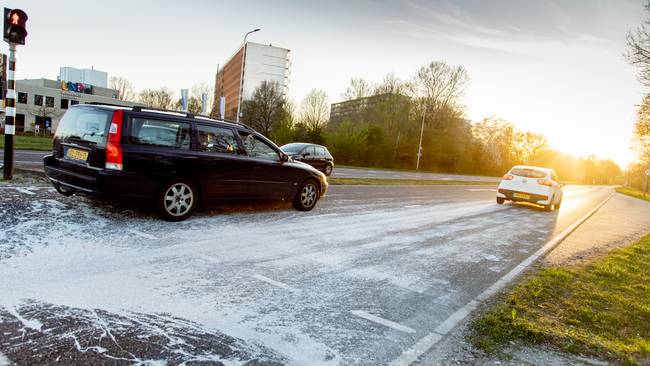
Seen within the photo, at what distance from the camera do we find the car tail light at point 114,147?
5.81 meters

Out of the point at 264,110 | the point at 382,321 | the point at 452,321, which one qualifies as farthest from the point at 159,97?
the point at 452,321

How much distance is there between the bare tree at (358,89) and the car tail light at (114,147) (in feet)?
179

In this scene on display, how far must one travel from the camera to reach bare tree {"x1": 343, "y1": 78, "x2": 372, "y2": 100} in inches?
2317

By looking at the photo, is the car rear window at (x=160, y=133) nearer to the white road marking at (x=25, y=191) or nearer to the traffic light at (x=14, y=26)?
the white road marking at (x=25, y=191)

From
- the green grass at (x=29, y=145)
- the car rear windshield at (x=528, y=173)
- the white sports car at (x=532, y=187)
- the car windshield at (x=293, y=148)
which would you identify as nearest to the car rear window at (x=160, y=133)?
the white sports car at (x=532, y=187)

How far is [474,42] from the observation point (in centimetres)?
1836

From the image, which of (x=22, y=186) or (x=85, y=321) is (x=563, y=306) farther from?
(x=22, y=186)

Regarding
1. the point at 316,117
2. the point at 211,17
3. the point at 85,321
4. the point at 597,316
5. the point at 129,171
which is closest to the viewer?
the point at 85,321

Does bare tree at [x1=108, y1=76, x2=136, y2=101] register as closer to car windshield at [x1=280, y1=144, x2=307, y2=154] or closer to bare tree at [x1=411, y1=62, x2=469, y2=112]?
bare tree at [x1=411, y1=62, x2=469, y2=112]

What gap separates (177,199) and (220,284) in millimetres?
2871

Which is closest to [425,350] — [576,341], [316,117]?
[576,341]

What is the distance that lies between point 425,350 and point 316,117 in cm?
6062

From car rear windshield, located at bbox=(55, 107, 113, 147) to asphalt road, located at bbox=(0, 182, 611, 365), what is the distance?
113 centimetres

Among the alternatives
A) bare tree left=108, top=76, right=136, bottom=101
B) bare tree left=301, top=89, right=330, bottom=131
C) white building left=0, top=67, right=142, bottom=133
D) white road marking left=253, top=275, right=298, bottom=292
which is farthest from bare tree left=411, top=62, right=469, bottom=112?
bare tree left=108, top=76, right=136, bottom=101
